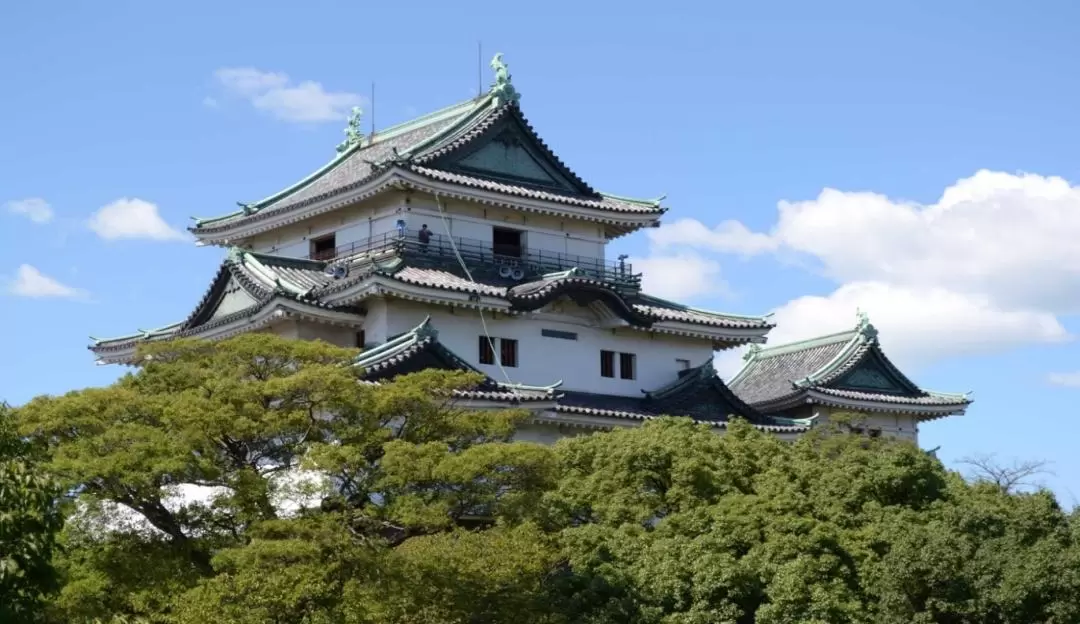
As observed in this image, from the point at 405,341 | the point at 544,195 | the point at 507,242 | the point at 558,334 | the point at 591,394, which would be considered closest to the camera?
the point at 405,341

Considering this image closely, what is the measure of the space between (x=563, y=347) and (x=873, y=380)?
1116cm

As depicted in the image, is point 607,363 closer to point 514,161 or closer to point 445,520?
point 514,161

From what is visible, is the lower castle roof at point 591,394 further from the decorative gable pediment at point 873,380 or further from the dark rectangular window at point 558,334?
the decorative gable pediment at point 873,380

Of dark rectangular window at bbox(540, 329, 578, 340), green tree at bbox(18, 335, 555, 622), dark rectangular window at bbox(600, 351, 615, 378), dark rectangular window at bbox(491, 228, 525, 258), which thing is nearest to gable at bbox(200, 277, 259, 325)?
dark rectangular window at bbox(491, 228, 525, 258)

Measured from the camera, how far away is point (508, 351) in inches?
1478

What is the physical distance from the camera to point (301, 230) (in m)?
40.8

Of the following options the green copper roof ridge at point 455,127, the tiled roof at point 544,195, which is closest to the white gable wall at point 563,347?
the tiled roof at point 544,195

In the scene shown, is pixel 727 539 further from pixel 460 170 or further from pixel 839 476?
pixel 460 170

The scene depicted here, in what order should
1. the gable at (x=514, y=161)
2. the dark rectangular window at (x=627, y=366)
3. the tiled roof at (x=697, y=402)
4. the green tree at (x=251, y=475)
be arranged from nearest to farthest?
the green tree at (x=251, y=475) → the tiled roof at (x=697, y=402) → the gable at (x=514, y=161) → the dark rectangular window at (x=627, y=366)

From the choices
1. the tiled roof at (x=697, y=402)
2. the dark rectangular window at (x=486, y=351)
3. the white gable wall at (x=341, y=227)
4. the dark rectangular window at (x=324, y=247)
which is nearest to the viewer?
the dark rectangular window at (x=486, y=351)

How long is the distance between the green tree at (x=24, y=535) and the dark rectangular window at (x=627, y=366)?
82.9 ft

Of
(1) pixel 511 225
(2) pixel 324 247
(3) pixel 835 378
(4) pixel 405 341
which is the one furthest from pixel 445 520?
(3) pixel 835 378

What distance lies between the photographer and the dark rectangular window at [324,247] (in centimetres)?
3966

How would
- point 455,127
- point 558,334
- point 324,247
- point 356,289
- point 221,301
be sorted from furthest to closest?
point 324,247 < point 455,127 < point 558,334 < point 221,301 < point 356,289
